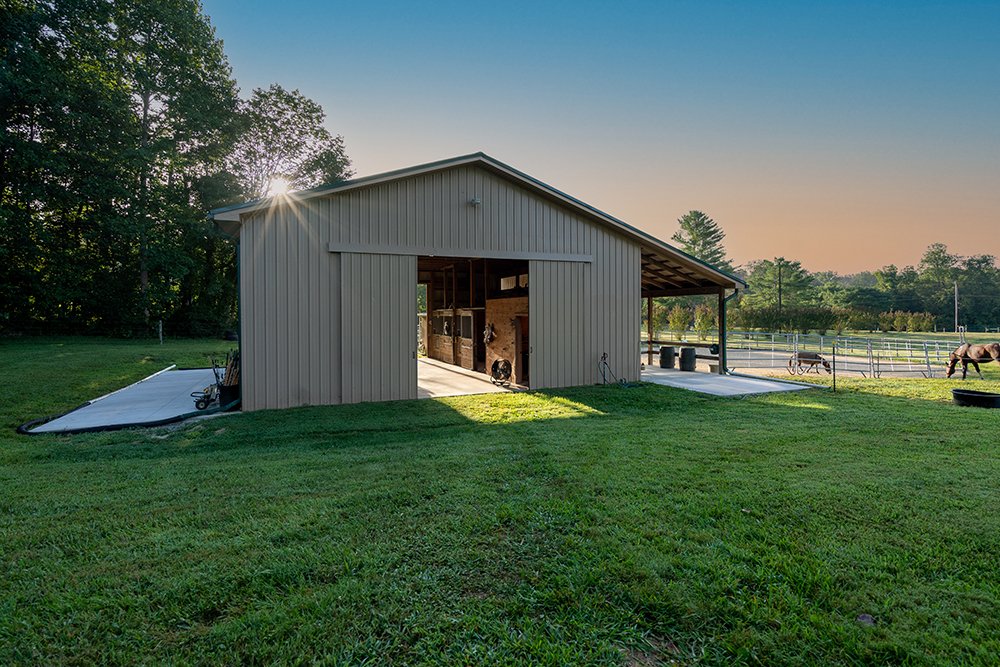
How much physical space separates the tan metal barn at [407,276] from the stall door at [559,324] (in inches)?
1.0

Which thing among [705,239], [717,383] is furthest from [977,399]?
[705,239]

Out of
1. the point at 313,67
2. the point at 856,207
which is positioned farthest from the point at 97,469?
the point at 856,207

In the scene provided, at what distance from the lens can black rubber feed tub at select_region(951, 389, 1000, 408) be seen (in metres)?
8.62

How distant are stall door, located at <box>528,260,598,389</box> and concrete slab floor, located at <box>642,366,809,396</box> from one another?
244 centimetres

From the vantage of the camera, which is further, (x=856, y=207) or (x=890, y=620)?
(x=856, y=207)

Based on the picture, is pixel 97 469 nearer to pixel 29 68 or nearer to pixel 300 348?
pixel 300 348

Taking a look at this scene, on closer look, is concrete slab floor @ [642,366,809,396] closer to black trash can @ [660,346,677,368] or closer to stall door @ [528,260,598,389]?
black trash can @ [660,346,677,368]

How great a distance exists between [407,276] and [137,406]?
5.48 m

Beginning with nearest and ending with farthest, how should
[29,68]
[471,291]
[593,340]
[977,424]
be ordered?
[977,424] → [593,340] → [471,291] → [29,68]

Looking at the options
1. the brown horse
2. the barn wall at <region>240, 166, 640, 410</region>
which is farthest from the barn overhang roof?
the brown horse

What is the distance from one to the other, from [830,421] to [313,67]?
17.9 m

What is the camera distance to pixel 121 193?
24234 mm

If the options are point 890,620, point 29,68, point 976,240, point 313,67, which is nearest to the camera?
point 890,620

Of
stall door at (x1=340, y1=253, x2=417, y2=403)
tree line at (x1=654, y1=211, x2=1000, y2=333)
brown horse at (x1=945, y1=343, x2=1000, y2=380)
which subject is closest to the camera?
stall door at (x1=340, y1=253, x2=417, y2=403)
